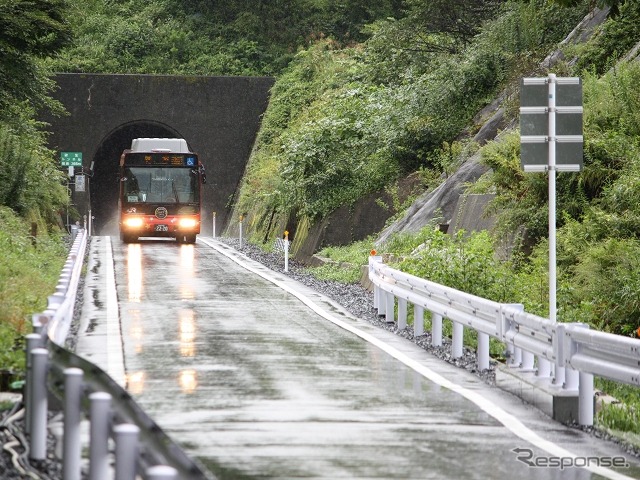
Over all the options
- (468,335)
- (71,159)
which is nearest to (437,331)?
(468,335)

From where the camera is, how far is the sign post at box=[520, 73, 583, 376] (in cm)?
1212

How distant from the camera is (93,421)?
583cm

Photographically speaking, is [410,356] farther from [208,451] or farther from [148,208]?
[148,208]

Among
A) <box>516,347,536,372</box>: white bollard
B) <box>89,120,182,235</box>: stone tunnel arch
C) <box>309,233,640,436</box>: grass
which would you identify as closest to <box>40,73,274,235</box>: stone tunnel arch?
<box>89,120,182,235</box>: stone tunnel arch

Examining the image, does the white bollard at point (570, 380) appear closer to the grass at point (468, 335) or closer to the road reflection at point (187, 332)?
the grass at point (468, 335)

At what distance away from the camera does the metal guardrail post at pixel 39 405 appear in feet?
24.6

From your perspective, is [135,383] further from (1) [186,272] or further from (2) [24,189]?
(2) [24,189]

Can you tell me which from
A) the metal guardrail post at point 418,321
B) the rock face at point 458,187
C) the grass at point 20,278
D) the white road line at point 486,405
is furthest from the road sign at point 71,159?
the metal guardrail post at point 418,321

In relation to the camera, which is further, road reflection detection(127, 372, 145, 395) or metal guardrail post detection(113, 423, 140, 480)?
road reflection detection(127, 372, 145, 395)

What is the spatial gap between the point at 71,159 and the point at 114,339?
41.9 meters

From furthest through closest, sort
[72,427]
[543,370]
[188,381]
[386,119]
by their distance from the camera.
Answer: [386,119]
[188,381]
[543,370]
[72,427]

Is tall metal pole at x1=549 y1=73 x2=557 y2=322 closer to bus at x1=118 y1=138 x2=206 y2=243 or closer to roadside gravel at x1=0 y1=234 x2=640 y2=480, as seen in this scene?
roadside gravel at x1=0 y1=234 x2=640 y2=480

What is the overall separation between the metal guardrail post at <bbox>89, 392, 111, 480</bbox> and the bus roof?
3249 centimetres

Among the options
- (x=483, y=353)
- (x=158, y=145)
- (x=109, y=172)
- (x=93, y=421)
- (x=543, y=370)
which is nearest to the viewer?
(x=93, y=421)
